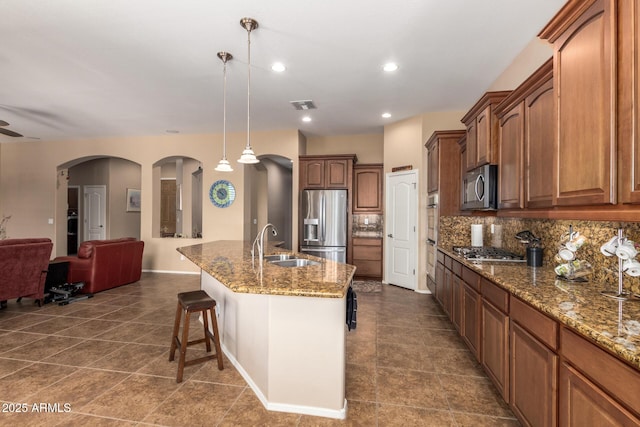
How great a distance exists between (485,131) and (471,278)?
1460 millimetres

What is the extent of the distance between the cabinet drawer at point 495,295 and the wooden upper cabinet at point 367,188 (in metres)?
3.79

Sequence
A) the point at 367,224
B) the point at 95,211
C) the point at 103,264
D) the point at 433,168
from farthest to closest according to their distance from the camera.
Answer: the point at 95,211 → the point at 367,224 → the point at 103,264 → the point at 433,168

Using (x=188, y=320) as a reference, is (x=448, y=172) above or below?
above

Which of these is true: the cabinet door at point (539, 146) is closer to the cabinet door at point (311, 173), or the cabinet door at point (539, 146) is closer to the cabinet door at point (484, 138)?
the cabinet door at point (484, 138)

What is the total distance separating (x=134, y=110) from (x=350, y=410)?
17.2 ft

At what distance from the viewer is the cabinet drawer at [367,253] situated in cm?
598

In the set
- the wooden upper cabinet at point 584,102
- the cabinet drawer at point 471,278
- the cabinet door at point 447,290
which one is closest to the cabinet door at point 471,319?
the cabinet drawer at point 471,278

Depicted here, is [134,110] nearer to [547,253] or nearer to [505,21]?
[505,21]

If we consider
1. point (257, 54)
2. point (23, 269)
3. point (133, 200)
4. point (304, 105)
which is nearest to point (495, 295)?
point (257, 54)

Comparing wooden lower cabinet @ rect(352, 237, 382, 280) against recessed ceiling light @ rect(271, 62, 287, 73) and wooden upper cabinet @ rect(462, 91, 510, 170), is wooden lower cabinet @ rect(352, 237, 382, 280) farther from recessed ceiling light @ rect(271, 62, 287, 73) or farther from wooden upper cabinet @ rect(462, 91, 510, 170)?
recessed ceiling light @ rect(271, 62, 287, 73)

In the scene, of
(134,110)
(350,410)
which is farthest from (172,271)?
(350,410)

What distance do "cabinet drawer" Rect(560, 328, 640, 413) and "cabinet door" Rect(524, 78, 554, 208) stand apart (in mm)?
1053

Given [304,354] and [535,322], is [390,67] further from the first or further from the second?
[304,354]

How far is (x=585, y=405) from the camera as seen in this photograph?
123 cm
